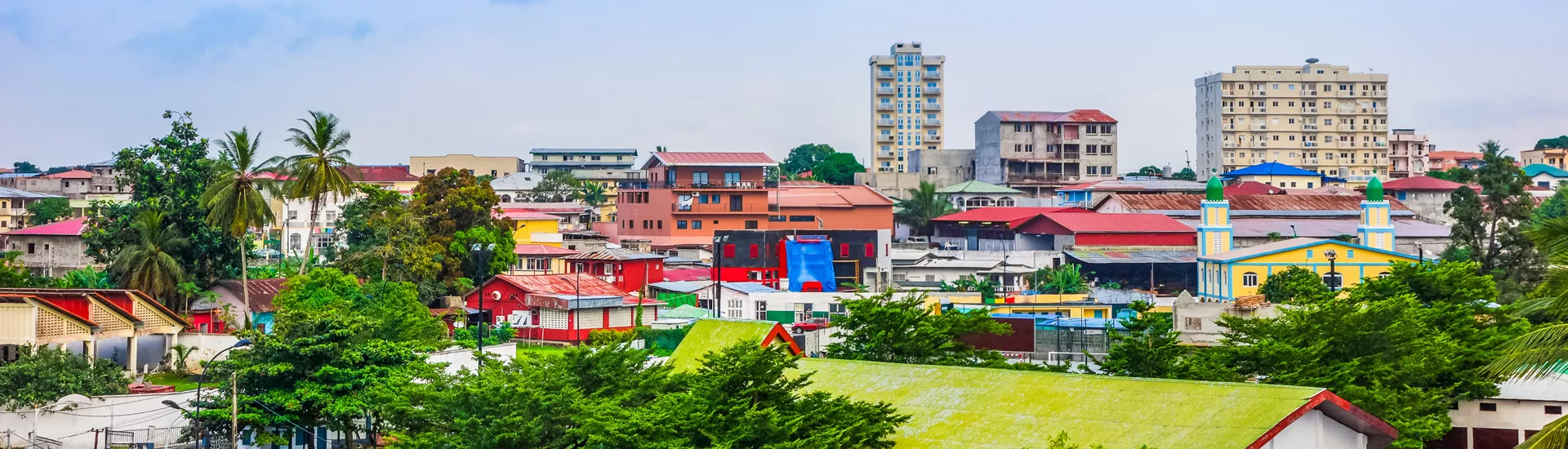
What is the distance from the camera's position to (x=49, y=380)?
36219 mm

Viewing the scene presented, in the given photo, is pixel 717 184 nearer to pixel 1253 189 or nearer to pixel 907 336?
pixel 1253 189

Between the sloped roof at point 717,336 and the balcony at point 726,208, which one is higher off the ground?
the balcony at point 726,208

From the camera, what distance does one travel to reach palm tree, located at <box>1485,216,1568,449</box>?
1750cm

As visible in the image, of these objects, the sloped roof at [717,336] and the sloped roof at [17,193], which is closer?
the sloped roof at [717,336]

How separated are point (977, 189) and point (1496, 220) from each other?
51.4 metres

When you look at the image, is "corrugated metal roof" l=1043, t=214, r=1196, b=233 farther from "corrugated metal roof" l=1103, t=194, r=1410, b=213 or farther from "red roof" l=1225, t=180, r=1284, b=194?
"red roof" l=1225, t=180, r=1284, b=194

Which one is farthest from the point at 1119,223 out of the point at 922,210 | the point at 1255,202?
the point at 922,210

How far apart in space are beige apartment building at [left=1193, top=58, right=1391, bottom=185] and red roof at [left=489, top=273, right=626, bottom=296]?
94.0 m

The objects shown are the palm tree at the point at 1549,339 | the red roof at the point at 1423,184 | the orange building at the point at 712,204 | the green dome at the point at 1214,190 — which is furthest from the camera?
the red roof at the point at 1423,184

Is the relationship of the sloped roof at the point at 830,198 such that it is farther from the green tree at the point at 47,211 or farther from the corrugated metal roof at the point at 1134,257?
the green tree at the point at 47,211

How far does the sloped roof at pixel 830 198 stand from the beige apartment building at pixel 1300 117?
50.5 m

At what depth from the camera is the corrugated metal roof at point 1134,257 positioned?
89125 millimetres

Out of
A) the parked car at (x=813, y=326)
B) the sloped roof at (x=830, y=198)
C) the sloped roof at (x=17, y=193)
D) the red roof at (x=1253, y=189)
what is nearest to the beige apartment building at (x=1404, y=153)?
the red roof at (x=1253, y=189)

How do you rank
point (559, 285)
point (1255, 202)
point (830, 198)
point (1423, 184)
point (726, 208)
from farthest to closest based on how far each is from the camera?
point (1423, 184)
point (1255, 202)
point (830, 198)
point (726, 208)
point (559, 285)
